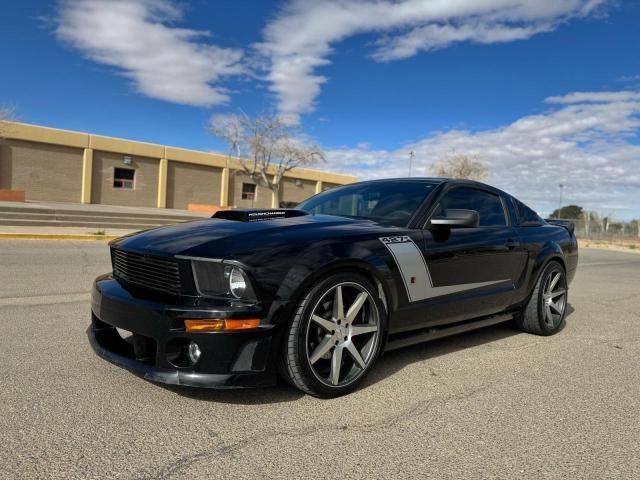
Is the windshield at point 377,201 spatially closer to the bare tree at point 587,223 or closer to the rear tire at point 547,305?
the rear tire at point 547,305

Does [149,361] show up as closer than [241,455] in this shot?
No

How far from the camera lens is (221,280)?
2.89 m

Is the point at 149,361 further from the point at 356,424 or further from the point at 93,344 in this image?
the point at 356,424

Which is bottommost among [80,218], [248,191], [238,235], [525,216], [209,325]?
[80,218]

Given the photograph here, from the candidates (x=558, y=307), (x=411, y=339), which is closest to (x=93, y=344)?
(x=411, y=339)

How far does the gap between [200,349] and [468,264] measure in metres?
2.30

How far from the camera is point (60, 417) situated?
2783mm

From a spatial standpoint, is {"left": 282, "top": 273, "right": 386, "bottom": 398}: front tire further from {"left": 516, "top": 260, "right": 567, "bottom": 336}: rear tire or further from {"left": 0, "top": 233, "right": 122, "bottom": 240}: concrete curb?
{"left": 0, "top": 233, "right": 122, "bottom": 240}: concrete curb

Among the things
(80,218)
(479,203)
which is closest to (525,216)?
(479,203)

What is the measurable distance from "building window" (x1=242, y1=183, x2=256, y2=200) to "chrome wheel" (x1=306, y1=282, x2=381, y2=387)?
1555 inches

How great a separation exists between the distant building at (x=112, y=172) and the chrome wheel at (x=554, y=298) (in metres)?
29.6

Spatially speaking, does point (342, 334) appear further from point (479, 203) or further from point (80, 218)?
point (80, 218)

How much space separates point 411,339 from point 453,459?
50.4 inches

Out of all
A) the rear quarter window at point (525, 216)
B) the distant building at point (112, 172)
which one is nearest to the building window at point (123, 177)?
the distant building at point (112, 172)
